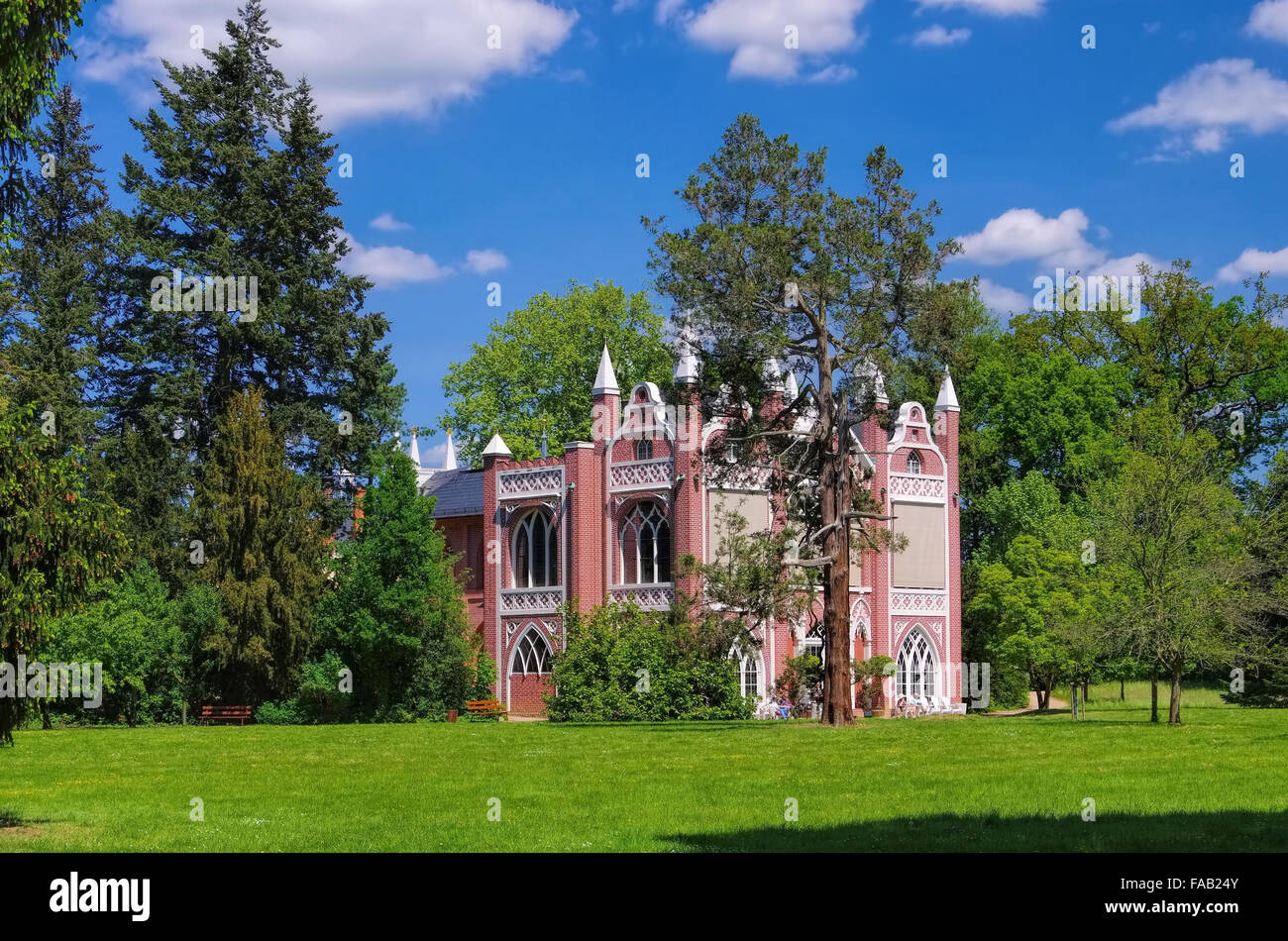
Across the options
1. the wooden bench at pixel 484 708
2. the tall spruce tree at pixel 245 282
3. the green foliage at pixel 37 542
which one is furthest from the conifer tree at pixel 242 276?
the green foliage at pixel 37 542

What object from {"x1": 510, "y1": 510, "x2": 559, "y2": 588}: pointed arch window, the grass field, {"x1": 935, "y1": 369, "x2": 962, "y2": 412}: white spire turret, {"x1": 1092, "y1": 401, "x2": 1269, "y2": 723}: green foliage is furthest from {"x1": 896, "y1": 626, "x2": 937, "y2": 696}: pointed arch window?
the grass field

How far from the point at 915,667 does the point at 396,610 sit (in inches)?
703

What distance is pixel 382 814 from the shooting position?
16.4 meters

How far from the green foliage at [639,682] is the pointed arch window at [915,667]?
8.46m

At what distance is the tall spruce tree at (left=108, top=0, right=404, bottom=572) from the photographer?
4875 centimetres

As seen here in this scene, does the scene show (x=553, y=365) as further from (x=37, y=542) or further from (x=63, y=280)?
(x=37, y=542)

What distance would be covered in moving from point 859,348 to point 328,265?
23.3 m

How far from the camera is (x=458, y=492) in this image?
55.8 metres

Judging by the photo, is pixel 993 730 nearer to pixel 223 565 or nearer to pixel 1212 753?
pixel 1212 753

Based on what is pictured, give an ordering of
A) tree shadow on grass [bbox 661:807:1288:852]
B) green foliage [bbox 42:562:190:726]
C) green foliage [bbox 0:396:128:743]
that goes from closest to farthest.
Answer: tree shadow on grass [bbox 661:807:1288:852]
green foliage [bbox 0:396:128:743]
green foliage [bbox 42:562:190:726]

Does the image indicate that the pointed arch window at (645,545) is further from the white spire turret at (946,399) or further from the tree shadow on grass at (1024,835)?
the tree shadow on grass at (1024,835)

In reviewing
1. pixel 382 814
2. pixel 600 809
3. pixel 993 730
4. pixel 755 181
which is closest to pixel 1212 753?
pixel 993 730

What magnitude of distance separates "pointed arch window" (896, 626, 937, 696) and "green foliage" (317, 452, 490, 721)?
48.2 feet

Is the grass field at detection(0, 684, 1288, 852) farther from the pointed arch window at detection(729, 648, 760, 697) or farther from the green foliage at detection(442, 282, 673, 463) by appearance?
the green foliage at detection(442, 282, 673, 463)
